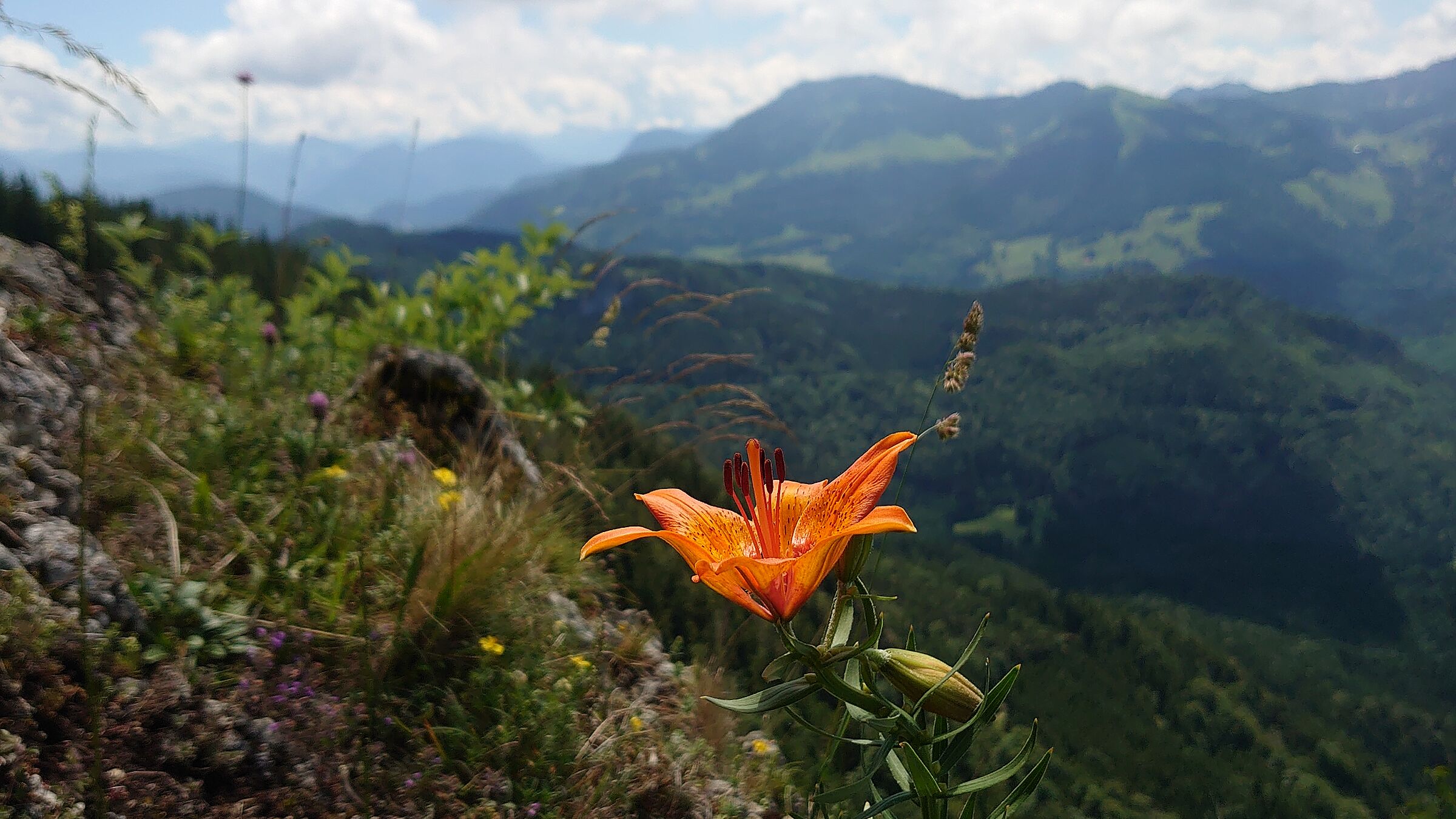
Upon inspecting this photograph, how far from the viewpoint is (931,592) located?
1687 inches

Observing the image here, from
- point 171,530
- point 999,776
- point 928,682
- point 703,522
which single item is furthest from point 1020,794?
point 171,530

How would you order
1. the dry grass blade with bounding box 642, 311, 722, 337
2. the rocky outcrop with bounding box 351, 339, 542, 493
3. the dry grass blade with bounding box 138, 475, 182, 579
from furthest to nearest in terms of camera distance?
the rocky outcrop with bounding box 351, 339, 542, 493 < the dry grass blade with bounding box 642, 311, 722, 337 < the dry grass blade with bounding box 138, 475, 182, 579

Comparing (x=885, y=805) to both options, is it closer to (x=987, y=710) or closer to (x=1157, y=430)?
(x=987, y=710)

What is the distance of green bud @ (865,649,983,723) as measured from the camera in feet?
4.43

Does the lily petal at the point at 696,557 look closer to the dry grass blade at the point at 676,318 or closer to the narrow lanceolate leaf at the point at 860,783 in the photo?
the narrow lanceolate leaf at the point at 860,783

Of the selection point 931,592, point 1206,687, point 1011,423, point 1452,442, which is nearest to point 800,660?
point 931,592

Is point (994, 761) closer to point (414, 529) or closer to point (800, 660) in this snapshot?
point (414, 529)

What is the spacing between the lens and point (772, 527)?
1.54m

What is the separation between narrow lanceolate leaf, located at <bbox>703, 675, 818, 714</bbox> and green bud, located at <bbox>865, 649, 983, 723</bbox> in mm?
136

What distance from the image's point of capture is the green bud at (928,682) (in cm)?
135

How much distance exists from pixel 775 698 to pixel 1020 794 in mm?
588

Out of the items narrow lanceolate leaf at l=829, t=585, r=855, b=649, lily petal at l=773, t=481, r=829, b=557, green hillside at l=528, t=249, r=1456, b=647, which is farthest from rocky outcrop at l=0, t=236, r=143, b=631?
green hillside at l=528, t=249, r=1456, b=647

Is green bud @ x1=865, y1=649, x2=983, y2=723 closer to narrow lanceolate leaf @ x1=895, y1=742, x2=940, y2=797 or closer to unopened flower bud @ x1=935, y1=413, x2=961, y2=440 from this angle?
narrow lanceolate leaf @ x1=895, y1=742, x2=940, y2=797

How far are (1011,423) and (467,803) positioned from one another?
162134mm
